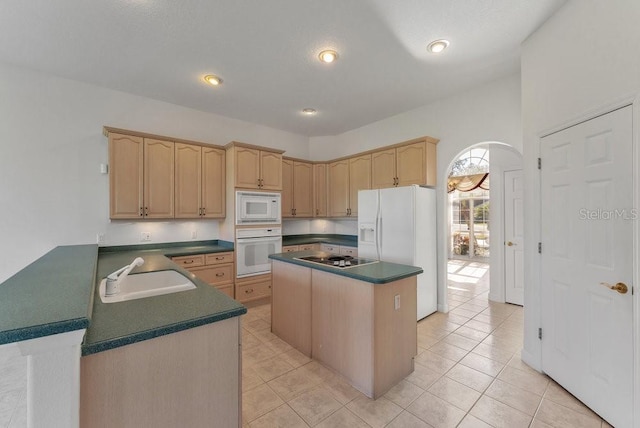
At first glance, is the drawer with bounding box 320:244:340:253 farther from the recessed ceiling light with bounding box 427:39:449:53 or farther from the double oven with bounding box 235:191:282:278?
the recessed ceiling light with bounding box 427:39:449:53

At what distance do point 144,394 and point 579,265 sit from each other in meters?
2.83

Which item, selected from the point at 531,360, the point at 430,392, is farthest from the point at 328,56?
the point at 531,360

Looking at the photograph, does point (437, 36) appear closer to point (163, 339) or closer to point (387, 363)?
point (387, 363)

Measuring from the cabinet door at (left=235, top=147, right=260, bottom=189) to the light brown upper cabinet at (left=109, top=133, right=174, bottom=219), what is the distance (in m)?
0.87

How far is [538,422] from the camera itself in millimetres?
1748

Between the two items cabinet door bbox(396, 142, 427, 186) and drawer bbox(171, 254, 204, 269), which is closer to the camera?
drawer bbox(171, 254, 204, 269)

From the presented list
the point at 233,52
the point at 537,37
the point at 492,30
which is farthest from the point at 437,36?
the point at 233,52

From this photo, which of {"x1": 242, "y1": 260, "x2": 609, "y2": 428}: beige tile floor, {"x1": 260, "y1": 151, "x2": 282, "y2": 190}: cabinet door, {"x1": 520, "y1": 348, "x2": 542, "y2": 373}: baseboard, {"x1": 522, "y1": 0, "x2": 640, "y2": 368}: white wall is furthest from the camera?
{"x1": 260, "y1": 151, "x2": 282, "y2": 190}: cabinet door

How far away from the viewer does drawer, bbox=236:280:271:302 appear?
3.82 metres

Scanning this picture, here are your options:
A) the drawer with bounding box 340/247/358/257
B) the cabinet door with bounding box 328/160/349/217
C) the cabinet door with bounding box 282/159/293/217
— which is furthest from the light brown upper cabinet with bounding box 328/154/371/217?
the cabinet door with bounding box 282/159/293/217

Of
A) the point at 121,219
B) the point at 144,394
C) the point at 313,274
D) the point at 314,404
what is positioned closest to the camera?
the point at 144,394

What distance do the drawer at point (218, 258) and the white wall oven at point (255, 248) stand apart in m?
0.12

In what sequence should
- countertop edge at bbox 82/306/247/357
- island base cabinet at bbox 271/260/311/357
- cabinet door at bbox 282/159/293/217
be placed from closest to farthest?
countertop edge at bbox 82/306/247/357 → island base cabinet at bbox 271/260/311/357 → cabinet door at bbox 282/159/293/217

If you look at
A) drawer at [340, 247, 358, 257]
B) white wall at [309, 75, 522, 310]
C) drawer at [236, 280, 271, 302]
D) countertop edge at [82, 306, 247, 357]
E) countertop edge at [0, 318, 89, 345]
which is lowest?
drawer at [236, 280, 271, 302]
